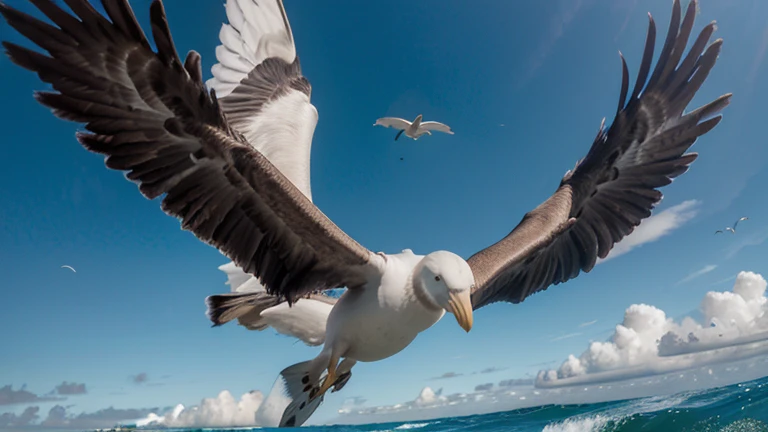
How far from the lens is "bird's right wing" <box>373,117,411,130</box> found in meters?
12.6

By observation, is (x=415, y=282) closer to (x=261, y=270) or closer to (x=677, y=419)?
(x=261, y=270)

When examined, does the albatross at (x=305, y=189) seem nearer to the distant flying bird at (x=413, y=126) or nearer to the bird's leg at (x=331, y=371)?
the bird's leg at (x=331, y=371)

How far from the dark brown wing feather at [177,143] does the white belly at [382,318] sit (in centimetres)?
22

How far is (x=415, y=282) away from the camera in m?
3.22

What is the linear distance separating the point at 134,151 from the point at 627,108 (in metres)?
5.35

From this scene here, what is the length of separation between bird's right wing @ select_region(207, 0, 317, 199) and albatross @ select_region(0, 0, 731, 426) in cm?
47

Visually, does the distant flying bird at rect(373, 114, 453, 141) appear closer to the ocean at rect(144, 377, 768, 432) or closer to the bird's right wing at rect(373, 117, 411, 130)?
the bird's right wing at rect(373, 117, 411, 130)

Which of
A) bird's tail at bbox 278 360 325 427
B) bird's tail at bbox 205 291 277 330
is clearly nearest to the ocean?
bird's tail at bbox 278 360 325 427

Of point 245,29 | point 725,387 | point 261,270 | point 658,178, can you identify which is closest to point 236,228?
point 261,270

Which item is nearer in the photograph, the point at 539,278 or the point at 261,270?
the point at 261,270

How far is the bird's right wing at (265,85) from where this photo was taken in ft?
20.2

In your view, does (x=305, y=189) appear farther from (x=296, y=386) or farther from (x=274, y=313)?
(x=296, y=386)

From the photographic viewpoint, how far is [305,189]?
5797mm

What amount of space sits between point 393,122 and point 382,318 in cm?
1005
